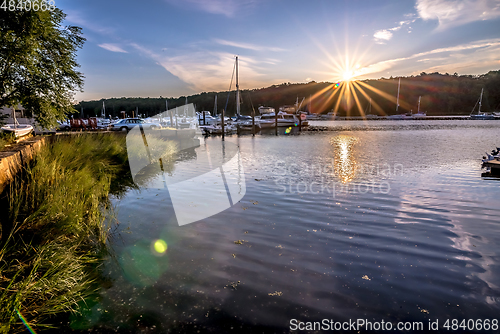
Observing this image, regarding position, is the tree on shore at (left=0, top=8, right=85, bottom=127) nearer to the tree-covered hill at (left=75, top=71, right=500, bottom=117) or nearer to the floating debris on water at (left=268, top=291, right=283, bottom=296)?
the floating debris on water at (left=268, top=291, right=283, bottom=296)

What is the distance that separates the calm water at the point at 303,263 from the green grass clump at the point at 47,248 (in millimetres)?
423

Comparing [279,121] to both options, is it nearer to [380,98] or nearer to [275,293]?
[275,293]

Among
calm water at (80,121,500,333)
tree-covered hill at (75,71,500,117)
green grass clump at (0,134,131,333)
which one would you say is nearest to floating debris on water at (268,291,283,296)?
calm water at (80,121,500,333)

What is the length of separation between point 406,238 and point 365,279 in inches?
85.7

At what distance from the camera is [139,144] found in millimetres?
17594

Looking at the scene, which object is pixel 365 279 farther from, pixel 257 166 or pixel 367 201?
pixel 257 166

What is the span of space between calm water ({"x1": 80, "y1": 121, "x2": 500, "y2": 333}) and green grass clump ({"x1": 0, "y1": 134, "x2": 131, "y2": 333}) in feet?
1.39

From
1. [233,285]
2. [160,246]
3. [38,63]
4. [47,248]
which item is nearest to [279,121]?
[38,63]

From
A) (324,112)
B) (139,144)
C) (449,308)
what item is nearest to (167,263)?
(449,308)

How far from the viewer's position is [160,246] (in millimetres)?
6020

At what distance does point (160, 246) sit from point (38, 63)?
1100cm

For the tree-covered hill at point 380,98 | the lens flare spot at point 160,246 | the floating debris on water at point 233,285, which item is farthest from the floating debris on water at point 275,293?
the tree-covered hill at point 380,98

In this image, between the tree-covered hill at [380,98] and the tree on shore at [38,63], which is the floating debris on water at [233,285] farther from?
the tree-covered hill at [380,98]

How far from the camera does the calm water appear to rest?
12.9 feet
